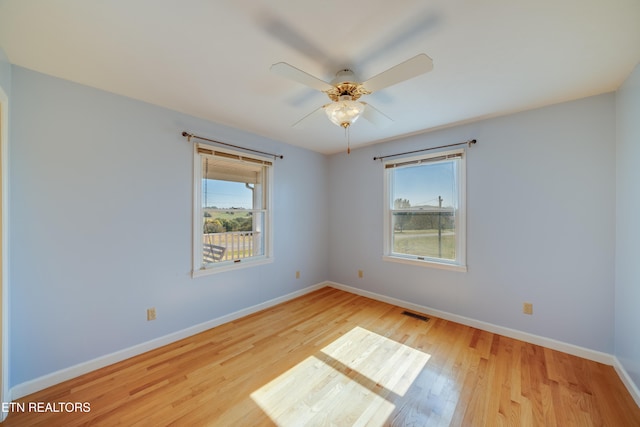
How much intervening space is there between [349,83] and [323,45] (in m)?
0.30

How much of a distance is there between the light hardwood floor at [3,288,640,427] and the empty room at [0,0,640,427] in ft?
0.06

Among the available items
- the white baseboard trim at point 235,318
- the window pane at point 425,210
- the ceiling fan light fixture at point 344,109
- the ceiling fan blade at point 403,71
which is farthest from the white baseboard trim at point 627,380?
the ceiling fan light fixture at point 344,109

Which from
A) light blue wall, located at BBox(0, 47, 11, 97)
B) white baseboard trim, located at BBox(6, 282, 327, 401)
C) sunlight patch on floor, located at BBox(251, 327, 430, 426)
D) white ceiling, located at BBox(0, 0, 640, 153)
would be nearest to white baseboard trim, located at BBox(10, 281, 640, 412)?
white baseboard trim, located at BBox(6, 282, 327, 401)

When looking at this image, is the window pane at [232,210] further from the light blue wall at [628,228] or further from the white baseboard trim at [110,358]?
the light blue wall at [628,228]

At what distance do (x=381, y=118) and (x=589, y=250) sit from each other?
226 centimetres

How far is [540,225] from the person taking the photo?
241 cm

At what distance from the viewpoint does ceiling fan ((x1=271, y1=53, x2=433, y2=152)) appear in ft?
4.51

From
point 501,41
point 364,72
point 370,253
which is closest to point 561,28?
point 501,41

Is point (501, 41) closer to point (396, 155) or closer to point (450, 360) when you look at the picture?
point (396, 155)

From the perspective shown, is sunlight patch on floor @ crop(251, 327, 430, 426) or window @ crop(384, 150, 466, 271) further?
window @ crop(384, 150, 466, 271)

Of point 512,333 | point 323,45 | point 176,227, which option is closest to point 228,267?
point 176,227

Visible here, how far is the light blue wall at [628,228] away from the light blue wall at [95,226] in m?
3.67

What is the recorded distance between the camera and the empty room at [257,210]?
57.5 inches

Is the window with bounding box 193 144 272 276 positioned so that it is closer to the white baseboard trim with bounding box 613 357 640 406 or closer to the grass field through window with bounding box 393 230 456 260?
the grass field through window with bounding box 393 230 456 260
